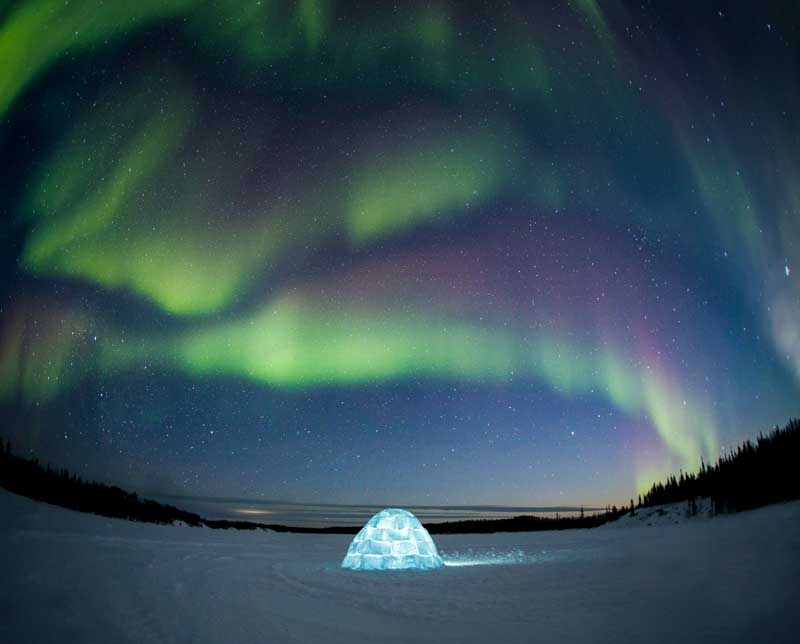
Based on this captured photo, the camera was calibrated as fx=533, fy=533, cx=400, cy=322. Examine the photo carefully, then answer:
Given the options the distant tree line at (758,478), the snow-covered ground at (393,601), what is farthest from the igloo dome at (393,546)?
the distant tree line at (758,478)

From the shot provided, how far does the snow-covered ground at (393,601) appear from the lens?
31.7ft

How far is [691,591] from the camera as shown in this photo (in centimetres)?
1370

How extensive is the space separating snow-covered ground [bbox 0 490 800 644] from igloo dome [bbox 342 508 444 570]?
1410mm

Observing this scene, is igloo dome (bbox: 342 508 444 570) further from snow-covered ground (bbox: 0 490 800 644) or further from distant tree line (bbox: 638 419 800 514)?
distant tree line (bbox: 638 419 800 514)

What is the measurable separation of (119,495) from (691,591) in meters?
69.1

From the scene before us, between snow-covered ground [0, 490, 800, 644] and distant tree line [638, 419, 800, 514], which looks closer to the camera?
snow-covered ground [0, 490, 800, 644]

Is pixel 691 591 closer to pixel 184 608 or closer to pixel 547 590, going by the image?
pixel 547 590

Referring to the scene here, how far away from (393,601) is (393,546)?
29.0 ft

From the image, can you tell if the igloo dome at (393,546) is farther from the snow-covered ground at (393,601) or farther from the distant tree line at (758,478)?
the distant tree line at (758,478)

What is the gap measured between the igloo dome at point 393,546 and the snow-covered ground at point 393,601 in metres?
1.41

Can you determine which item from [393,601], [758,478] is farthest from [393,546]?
[758,478]

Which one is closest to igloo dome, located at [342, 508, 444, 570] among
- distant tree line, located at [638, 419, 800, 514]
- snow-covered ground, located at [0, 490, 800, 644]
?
snow-covered ground, located at [0, 490, 800, 644]

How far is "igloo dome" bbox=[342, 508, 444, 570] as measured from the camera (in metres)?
22.9

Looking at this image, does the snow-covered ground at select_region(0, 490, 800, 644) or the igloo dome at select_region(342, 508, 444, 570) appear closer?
the snow-covered ground at select_region(0, 490, 800, 644)
